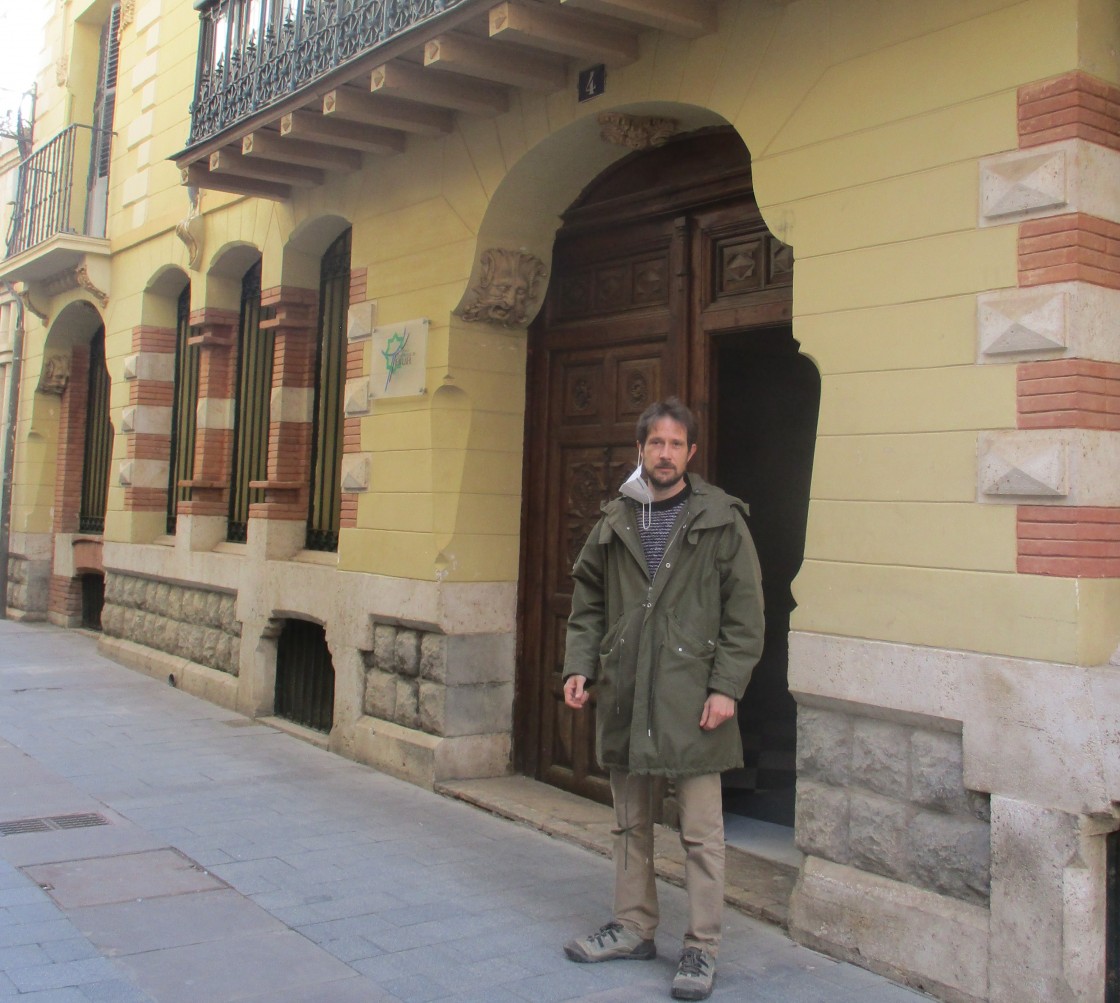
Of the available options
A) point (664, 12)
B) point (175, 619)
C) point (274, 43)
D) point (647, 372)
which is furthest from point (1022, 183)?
point (175, 619)

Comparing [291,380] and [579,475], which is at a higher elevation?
[291,380]

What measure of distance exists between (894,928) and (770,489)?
396cm

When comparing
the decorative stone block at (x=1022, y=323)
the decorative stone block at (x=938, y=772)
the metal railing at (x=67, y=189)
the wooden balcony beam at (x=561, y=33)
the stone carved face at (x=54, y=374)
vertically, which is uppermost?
the metal railing at (x=67, y=189)

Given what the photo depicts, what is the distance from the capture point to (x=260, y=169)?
871 cm

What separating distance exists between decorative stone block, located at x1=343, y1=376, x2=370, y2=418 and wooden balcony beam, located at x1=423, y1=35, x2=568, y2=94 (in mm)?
2382

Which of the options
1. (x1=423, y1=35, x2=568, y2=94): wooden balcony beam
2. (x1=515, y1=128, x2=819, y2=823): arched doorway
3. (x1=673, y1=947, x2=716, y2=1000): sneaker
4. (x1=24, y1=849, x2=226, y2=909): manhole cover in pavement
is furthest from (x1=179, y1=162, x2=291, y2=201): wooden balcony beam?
(x1=673, y1=947, x2=716, y2=1000): sneaker

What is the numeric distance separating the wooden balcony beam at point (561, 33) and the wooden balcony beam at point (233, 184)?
367cm

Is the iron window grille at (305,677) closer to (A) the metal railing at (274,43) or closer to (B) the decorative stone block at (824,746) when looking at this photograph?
(A) the metal railing at (274,43)

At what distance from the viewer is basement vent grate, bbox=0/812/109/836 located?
608 cm

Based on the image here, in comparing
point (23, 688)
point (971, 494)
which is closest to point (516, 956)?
point (971, 494)

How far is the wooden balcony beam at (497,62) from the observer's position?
623 centimetres

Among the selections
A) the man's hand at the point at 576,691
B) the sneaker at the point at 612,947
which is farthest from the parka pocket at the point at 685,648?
the sneaker at the point at 612,947

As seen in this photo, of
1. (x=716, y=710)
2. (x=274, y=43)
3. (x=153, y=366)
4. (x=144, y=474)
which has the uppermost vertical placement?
(x=274, y=43)

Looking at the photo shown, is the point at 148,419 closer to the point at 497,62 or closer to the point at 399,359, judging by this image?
the point at 399,359
